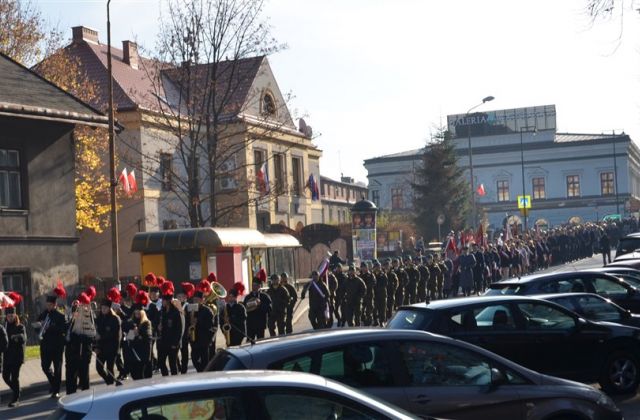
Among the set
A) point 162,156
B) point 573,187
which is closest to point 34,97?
point 162,156

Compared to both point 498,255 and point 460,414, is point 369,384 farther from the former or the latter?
point 498,255

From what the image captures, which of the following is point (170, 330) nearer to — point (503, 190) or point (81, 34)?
point (81, 34)

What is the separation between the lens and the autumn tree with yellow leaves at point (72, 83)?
40.9 m

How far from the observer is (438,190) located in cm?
7150

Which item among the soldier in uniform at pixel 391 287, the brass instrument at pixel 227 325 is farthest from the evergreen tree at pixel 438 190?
the brass instrument at pixel 227 325

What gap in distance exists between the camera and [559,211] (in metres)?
98.1

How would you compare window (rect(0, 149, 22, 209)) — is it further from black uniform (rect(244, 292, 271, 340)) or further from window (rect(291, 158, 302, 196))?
window (rect(291, 158, 302, 196))

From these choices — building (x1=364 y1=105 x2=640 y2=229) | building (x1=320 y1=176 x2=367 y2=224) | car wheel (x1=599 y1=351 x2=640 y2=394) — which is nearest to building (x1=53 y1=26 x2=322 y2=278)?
car wheel (x1=599 y1=351 x2=640 y2=394)

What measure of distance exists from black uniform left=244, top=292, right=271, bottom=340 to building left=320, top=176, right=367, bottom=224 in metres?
65.2

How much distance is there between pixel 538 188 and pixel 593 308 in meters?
86.9

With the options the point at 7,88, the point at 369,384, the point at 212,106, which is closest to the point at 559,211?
the point at 212,106

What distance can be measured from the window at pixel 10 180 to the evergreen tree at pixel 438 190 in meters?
46.9

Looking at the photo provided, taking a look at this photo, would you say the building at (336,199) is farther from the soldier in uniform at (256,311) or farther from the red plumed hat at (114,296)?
the red plumed hat at (114,296)

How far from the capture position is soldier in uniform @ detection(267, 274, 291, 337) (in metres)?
A: 23.2
